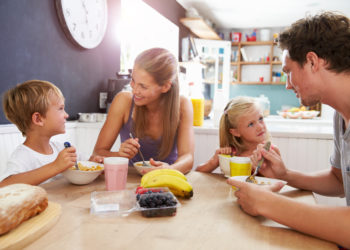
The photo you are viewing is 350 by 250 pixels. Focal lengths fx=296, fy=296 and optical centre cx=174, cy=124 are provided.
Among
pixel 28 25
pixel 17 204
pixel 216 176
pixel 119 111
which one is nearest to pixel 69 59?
pixel 28 25

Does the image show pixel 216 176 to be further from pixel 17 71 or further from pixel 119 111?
pixel 17 71

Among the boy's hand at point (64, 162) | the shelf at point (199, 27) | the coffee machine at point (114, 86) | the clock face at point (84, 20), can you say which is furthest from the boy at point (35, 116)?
the shelf at point (199, 27)

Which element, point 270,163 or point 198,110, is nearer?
point 270,163

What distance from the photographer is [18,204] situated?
691 millimetres

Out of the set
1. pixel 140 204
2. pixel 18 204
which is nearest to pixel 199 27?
pixel 140 204

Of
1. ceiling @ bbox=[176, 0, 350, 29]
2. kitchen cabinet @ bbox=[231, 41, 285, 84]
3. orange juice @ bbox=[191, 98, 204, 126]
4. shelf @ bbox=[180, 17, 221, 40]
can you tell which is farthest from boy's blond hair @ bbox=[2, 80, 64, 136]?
kitchen cabinet @ bbox=[231, 41, 285, 84]

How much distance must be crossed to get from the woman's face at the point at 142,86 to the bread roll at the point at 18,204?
93 centimetres

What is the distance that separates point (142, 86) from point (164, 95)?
0.68 ft

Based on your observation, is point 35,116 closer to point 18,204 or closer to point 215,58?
point 18,204

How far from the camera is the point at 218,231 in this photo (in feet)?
2.39

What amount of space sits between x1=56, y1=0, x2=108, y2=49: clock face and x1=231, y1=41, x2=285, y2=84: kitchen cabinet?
4830 millimetres

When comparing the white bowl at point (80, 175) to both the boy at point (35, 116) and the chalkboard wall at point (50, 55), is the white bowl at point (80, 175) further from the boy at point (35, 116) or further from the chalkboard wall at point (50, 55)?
the chalkboard wall at point (50, 55)

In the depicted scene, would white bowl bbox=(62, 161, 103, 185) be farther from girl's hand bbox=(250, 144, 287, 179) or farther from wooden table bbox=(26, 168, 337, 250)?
girl's hand bbox=(250, 144, 287, 179)

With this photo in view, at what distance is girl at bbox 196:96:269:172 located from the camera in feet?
5.83
